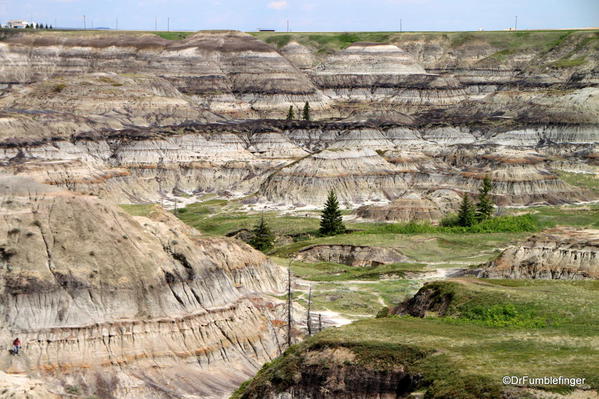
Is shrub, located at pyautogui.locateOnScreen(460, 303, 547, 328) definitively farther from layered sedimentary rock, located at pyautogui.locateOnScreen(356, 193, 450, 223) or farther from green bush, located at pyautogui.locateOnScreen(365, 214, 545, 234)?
layered sedimentary rock, located at pyautogui.locateOnScreen(356, 193, 450, 223)

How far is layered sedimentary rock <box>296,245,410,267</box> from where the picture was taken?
89.4 m

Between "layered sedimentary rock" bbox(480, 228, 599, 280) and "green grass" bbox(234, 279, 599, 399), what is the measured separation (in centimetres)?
1898

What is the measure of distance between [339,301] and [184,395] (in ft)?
63.9

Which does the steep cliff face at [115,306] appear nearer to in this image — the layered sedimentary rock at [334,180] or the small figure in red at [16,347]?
the small figure in red at [16,347]

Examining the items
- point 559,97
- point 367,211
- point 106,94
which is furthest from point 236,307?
point 559,97

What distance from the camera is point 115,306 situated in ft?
172

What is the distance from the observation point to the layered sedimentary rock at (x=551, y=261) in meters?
69.0

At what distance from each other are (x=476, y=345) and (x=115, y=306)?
835 inches

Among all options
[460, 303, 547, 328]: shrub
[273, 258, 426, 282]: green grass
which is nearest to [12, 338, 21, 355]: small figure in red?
[460, 303, 547, 328]: shrub

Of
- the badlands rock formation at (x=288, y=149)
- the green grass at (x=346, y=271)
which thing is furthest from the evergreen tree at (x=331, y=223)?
the green grass at (x=346, y=271)

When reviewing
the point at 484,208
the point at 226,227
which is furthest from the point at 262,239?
the point at 484,208

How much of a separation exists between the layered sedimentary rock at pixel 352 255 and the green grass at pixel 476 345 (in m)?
38.6

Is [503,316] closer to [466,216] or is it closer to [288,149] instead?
[466,216]

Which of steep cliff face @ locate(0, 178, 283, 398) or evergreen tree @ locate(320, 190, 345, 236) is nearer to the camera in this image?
steep cliff face @ locate(0, 178, 283, 398)
